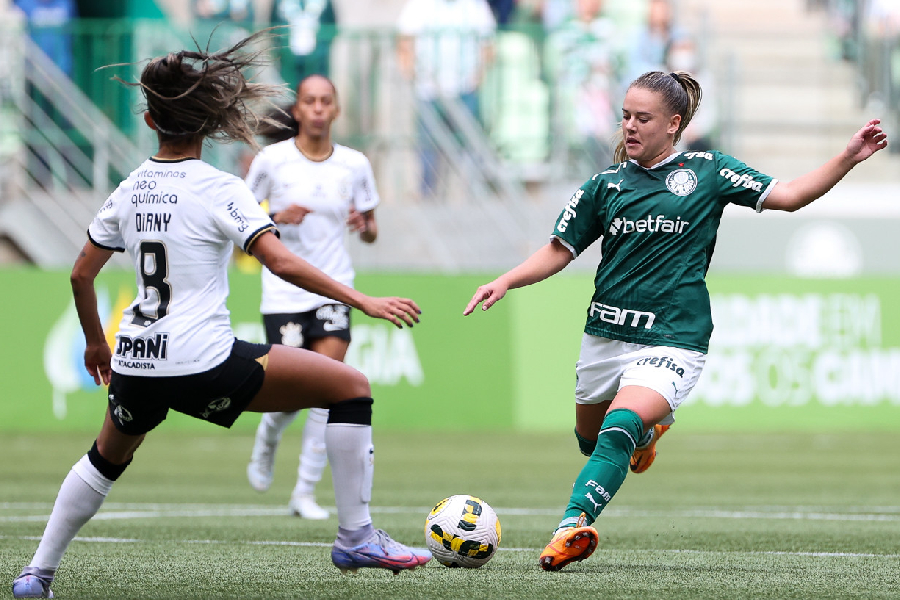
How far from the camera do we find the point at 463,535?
597cm

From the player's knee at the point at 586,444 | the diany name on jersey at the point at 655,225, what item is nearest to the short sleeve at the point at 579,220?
the diany name on jersey at the point at 655,225

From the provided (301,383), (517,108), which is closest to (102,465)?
(301,383)

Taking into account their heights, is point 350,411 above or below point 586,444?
above

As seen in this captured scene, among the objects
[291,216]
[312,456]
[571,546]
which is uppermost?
[291,216]

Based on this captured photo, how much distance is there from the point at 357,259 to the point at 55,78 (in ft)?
13.2

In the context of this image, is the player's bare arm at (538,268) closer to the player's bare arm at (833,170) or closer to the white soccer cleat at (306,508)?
the player's bare arm at (833,170)

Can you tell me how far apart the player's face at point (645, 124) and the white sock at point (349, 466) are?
1.68 meters

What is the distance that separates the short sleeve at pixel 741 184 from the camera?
6.05 metres

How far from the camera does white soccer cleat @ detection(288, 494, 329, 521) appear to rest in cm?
839

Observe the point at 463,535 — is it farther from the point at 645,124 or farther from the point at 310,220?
the point at 310,220

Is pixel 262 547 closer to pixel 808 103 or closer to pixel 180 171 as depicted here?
pixel 180 171

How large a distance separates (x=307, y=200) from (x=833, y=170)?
13.0 ft

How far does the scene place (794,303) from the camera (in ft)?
51.7

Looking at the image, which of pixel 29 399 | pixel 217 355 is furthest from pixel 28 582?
pixel 29 399
